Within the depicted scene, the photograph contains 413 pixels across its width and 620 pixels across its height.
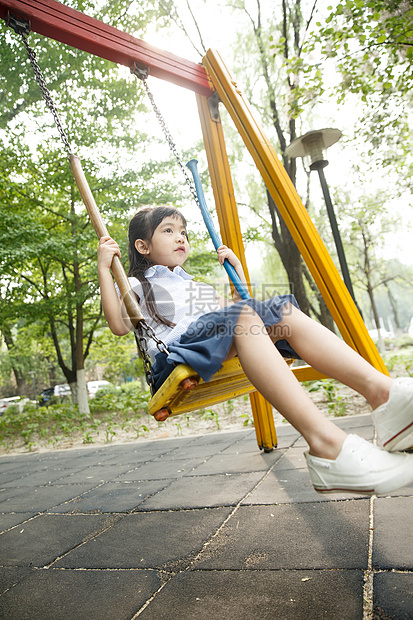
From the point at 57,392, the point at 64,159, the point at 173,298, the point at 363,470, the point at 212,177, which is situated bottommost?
the point at 57,392

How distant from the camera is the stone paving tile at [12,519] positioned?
2345 millimetres

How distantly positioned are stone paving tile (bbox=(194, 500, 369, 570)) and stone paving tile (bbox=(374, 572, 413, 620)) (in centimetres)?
11

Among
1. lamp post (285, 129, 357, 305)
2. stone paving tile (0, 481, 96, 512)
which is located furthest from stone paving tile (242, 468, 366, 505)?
lamp post (285, 129, 357, 305)

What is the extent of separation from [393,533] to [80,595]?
105 cm

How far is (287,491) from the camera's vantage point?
83.3 inches

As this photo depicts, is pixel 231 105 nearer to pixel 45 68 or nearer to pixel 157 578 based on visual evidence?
pixel 157 578

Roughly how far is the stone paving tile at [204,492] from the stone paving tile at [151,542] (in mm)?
100

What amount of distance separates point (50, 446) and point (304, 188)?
798 centimetres

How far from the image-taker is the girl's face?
1.98 meters

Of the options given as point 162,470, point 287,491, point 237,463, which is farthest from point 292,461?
point 162,470

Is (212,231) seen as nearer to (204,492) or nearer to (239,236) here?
(239,236)

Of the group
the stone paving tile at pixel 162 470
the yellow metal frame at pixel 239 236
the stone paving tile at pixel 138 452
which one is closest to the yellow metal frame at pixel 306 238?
the yellow metal frame at pixel 239 236

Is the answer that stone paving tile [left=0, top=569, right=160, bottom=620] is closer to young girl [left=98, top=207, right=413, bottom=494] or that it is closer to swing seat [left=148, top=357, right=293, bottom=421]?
swing seat [left=148, top=357, right=293, bottom=421]

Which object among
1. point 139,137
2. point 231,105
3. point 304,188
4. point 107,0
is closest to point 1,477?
point 231,105
